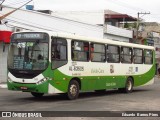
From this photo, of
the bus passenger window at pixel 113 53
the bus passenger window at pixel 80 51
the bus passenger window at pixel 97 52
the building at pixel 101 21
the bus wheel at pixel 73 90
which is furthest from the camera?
the building at pixel 101 21

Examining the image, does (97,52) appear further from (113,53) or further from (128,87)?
(128,87)

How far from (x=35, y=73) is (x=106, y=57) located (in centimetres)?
538

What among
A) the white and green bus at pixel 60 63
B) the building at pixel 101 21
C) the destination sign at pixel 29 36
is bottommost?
the white and green bus at pixel 60 63

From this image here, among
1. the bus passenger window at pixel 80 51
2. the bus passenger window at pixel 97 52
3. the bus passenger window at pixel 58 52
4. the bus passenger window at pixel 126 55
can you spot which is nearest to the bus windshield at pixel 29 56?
the bus passenger window at pixel 58 52

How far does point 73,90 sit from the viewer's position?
62.0 feet

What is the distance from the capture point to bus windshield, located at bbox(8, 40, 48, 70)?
687 inches

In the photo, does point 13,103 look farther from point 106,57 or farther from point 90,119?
point 106,57

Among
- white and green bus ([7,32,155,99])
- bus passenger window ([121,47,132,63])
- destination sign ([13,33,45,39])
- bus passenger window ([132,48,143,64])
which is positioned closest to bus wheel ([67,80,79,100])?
white and green bus ([7,32,155,99])

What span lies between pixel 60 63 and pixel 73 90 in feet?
4.99

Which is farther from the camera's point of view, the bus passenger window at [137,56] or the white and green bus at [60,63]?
the bus passenger window at [137,56]

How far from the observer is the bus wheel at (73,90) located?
18.7 m

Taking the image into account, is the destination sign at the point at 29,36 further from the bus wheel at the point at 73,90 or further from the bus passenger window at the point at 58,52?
the bus wheel at the point at 73,90

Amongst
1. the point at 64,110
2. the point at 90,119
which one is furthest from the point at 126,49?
the point at 90,119

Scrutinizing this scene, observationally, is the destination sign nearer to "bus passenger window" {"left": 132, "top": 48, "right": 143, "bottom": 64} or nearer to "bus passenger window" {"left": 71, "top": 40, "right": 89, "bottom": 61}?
"bus passenger window" {"left": 71, "top": 40, "right": 89, "bottom": 61}
